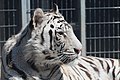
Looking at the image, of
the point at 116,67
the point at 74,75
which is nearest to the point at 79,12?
the point at 116,67

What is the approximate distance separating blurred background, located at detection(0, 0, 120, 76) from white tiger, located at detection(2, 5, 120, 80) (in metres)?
3.00

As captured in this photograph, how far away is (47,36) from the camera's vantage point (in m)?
3.99

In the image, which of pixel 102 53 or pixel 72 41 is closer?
pixel 72 41

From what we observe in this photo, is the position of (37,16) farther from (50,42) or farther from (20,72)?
(20,72)

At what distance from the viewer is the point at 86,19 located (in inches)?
303

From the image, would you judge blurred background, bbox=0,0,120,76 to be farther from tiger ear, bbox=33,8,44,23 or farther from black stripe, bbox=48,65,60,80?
tiger ear, bbox=33,8,44,23

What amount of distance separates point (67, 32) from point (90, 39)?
3.72 meters

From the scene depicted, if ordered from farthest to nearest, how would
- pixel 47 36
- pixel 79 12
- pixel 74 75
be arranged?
pixel 79 12
pixel 74 75
pixel 47 36

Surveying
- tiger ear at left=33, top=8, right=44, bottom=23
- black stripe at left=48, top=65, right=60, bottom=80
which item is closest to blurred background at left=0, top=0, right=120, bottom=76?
black stripe at left=48, top=65, right=60, bottom=80

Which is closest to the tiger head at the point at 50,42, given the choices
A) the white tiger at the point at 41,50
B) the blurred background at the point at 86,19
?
the white tiger at the point at 41,50

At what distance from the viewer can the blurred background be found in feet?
23.8

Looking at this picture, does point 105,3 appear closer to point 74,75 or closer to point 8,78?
point 74,75

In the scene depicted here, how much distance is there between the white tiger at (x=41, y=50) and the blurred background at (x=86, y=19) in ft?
9.85

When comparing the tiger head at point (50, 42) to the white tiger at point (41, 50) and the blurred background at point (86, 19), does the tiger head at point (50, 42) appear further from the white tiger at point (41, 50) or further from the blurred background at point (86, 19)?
the blurred background at point (86, 19)
